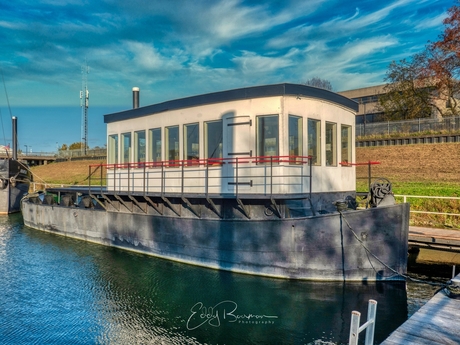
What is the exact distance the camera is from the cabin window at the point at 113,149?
1344 cm

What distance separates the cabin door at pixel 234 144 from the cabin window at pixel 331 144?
2.50 metres

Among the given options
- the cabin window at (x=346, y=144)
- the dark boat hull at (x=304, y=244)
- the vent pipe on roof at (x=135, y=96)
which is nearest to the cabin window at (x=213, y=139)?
the dark boat hull at (x=304, y=244)

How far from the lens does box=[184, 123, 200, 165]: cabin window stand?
10.6 metres

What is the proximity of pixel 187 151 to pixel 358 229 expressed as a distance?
5533 mm

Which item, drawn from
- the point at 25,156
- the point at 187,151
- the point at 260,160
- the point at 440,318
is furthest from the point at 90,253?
the point at 25,156

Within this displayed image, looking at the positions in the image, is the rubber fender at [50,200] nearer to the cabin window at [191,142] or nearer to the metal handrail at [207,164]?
the metal handrail at [207,164]

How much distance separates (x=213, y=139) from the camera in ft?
33.3

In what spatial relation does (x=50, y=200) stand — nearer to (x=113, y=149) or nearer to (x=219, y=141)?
(x=113, y=149)

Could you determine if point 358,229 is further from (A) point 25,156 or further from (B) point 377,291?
(A) point 25,156

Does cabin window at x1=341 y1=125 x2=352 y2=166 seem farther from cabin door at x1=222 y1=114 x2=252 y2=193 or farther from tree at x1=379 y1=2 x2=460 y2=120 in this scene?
tree at x1=379 y1=2 x2=460 y2=120

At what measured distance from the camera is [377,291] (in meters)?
8.30

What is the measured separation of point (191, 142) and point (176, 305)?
4.93 m

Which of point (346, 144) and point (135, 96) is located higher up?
point (135, 96)

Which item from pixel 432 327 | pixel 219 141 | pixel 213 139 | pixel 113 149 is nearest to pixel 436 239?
pixel 432 327
